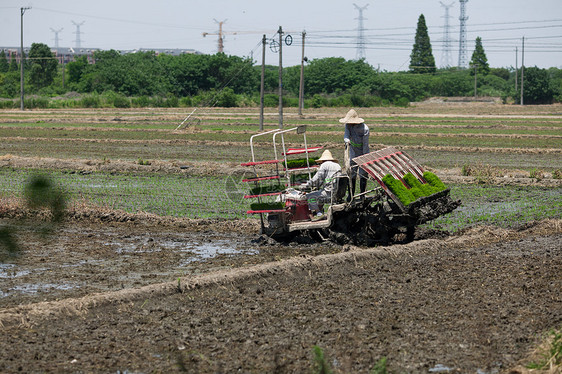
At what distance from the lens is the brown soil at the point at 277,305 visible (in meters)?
6.18

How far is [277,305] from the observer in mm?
7941

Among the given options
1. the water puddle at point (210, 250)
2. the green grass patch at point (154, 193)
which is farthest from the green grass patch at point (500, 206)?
the green grass patch at point (154, 193)

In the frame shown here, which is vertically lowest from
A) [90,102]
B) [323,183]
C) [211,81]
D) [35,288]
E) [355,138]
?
[35,288]

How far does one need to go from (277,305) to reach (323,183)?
3831 mm

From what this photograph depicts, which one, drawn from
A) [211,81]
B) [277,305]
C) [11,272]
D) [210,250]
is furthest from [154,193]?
[211,81]

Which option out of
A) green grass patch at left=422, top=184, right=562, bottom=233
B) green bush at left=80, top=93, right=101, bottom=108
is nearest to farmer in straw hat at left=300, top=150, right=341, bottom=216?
green grass patch at left=422, top=184, right=562, bottom=233

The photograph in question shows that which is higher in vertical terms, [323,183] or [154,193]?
[323,183]

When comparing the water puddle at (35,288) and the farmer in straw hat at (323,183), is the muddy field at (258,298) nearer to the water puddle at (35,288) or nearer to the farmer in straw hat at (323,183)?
the water puddle at (35,288)

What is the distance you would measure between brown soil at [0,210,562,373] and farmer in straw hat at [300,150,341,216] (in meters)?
0.81

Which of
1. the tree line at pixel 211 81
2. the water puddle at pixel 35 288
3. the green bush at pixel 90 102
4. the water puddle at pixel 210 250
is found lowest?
the water puddle at pixel 35 288

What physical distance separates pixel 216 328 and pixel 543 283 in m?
4.31

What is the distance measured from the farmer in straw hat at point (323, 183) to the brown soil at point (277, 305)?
81 cm

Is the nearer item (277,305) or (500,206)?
(277,305)

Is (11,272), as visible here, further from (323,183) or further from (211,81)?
(211,81)
